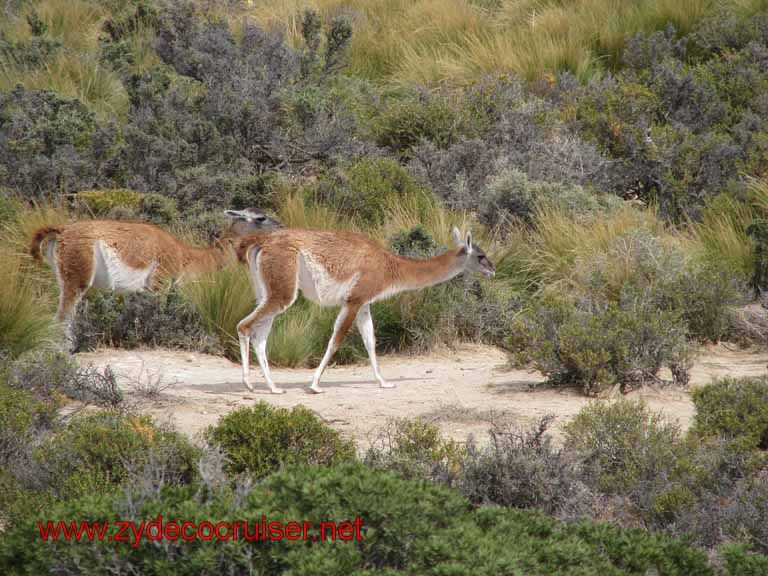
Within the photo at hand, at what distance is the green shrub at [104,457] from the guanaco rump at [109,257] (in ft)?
12.4

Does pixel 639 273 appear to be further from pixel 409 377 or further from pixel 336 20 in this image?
pixel 336 20

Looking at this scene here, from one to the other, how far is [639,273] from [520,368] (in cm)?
245

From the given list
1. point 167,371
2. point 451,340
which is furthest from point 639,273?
point 167,371

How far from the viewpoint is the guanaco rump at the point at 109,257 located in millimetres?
10336

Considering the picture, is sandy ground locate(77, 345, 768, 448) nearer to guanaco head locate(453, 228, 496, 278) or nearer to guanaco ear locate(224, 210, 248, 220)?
guanaco head locate(453, 228, 496, 278)

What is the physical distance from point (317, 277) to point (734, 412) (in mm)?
3461

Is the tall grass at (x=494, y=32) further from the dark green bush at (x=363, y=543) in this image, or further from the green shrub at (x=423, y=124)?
the dark green bush at (x=363, y=543)

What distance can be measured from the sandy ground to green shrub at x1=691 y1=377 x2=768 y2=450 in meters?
0.24

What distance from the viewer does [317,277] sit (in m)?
9.41

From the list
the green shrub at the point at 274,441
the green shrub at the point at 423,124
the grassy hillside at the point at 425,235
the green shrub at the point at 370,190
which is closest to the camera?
the grassy hillside at the point at 425,235

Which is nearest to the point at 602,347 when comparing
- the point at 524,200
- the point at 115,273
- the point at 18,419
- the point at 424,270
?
the point at 424,270

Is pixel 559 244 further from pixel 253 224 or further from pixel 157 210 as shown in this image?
pixel 157 210

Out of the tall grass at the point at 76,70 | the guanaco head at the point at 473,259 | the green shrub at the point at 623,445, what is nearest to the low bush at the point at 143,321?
the guanaco head at the point at 473,259

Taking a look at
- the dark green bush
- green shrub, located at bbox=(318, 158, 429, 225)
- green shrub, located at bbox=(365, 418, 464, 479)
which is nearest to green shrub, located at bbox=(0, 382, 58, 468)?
the dark green bush
